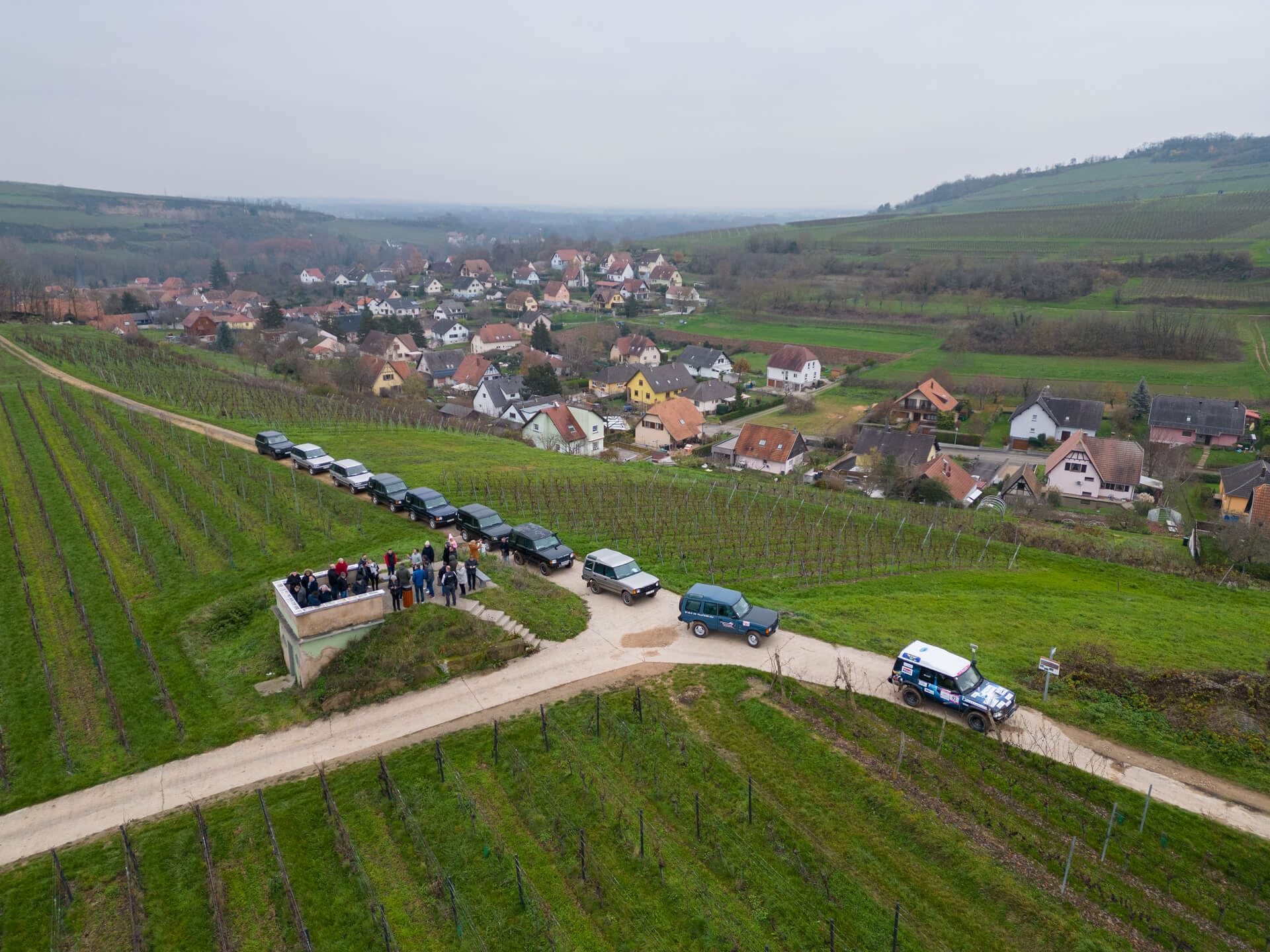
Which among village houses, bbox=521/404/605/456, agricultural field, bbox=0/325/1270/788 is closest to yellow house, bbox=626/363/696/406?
village houses, bbox=521/404/605/456

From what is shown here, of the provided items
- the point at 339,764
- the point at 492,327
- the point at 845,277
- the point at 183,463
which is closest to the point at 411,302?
the point at 492,327

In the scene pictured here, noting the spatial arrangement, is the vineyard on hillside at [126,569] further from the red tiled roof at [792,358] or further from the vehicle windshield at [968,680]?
the red tiled roof at [792,358]

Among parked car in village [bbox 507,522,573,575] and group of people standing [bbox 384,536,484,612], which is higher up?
group of people standing [bbox 384,536,484,612]

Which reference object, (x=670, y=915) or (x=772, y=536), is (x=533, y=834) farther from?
(x=772, y=536)

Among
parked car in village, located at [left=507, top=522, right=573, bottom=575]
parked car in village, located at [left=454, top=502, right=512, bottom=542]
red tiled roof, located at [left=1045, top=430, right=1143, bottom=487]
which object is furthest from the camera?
red tiled roof, located at [left=1045, top=430, right=1143, bottom=487]

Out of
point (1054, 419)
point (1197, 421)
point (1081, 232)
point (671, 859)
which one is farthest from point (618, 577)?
point (1081, 232)

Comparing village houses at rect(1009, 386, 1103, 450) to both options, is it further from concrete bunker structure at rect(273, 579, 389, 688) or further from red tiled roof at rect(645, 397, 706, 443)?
concrete bunker structure at rect(273, 579, 389, 688)

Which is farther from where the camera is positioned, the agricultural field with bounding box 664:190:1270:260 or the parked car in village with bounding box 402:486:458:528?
the agricultural field with bounding box 664:190:1270:260

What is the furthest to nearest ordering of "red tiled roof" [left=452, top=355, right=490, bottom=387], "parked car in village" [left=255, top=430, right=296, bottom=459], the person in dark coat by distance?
"red tiled roof" [left=452, top=355, right=490, bottom=387] → "parked car in village" [left=255, top=430, right=296, bottom=459] → the person in dark coat
